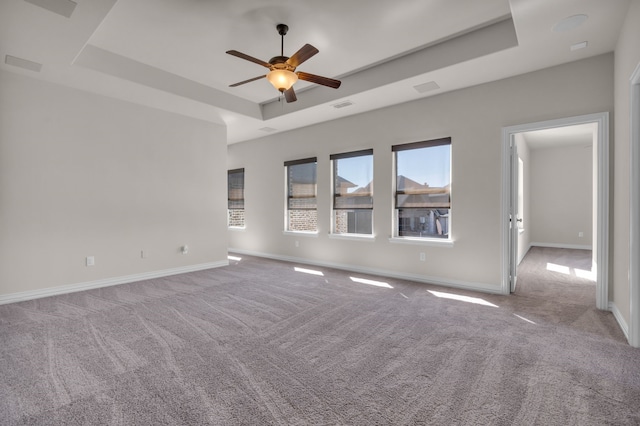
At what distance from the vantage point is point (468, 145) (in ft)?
14.1

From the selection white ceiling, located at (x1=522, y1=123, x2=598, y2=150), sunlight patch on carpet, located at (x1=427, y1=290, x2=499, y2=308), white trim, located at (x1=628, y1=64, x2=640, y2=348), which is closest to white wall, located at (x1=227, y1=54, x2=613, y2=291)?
sunlight patch on carpet, located at (x1=427, y1=290, x2=499, y2=308)

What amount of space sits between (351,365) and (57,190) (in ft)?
14.5

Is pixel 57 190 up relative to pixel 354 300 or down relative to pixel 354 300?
up

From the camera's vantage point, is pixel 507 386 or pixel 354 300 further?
pixel 354 300

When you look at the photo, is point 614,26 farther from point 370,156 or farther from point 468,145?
point 370,156

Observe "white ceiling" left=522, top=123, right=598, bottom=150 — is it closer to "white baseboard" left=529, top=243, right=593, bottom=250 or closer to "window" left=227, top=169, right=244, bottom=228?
"white baseboard" left=529, top=243, right=593, bottom=250

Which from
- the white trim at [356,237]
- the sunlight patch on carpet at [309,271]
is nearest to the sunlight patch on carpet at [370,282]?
the sunlight patch on carpet at [309,271]

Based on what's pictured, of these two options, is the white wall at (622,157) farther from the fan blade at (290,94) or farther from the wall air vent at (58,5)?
the wall air vent at (58,5)

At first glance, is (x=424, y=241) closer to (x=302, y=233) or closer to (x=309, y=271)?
(x=309, y=271)

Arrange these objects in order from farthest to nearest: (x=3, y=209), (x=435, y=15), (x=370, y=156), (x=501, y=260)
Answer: (x=370, y=156) → (x=501, y=260) → (x=3, y=209) → (x=435, y=15)

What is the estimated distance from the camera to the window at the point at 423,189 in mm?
4609

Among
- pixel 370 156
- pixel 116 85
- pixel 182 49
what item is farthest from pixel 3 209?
pixel 370 156

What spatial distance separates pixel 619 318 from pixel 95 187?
6.54 m

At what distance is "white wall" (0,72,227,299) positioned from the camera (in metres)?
3.76
